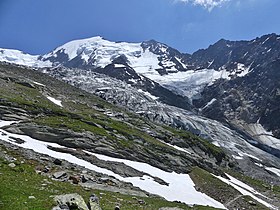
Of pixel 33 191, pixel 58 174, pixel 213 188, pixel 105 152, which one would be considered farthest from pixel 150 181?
pixel 33 191

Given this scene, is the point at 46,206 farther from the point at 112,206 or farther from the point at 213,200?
the point at 213,200

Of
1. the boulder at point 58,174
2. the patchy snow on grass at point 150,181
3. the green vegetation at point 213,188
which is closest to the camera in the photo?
the boulder at point 58,174

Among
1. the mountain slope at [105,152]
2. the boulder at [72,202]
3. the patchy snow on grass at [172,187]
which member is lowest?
the patchy snow on grass at [172,187]

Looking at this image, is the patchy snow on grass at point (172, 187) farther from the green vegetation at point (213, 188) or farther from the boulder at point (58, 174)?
the boulder at point (58, 174)

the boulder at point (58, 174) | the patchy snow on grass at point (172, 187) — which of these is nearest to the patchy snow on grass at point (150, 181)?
the patchy snow on grass at point (172, 187)

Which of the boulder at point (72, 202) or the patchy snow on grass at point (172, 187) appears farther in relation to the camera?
the patchy snow on grass at point (172, 187)

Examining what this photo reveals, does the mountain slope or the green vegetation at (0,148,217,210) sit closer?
the green vegetation at (0,148,217,210)

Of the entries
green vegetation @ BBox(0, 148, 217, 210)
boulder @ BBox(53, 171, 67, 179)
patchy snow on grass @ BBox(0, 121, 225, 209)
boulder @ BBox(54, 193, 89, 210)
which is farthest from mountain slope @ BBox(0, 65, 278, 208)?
boulder @ BBox(54, 193, 89, 210)

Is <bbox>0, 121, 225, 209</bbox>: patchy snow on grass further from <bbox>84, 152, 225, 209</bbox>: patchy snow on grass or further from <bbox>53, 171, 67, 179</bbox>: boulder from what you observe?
<bbox>53, 171, 67, 179</bbox>: boulder

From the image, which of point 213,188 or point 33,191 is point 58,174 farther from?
point 213,188

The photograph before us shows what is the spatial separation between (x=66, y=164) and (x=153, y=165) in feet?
104

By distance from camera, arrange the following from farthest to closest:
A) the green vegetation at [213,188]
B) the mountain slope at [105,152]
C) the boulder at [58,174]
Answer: the green vegetation at [213,188] → the mountain slope at [105,152] → the boulder at [58,174]

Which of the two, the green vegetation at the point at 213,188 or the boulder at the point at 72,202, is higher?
the boulder at the point at 72,202

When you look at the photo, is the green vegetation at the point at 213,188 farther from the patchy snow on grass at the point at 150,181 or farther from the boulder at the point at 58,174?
the boulder at the point at 58,174
